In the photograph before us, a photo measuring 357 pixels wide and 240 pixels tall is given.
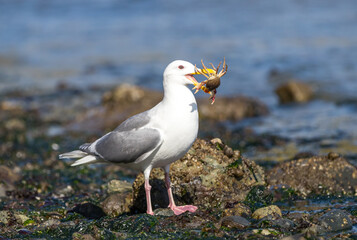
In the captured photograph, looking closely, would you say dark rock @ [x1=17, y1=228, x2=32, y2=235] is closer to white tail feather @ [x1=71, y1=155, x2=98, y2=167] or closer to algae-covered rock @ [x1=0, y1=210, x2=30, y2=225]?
algae-covered rock @ [x1=0, y1=210, x2=30, y2=225]

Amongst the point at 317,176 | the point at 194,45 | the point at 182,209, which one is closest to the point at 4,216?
the point at 182,209

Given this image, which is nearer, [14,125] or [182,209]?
[182,209]

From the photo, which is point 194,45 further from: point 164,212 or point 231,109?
point 164,212

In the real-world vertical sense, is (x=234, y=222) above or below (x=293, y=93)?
below

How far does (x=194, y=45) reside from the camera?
78.2ft

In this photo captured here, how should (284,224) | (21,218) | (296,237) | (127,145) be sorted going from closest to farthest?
1. (296,237)
2. (284,224)
3. (127,145)
4. (21,218)

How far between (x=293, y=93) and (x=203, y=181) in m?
9.23

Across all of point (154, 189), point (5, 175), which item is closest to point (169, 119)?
point (154, 189)

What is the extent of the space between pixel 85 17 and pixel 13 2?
7.75 m

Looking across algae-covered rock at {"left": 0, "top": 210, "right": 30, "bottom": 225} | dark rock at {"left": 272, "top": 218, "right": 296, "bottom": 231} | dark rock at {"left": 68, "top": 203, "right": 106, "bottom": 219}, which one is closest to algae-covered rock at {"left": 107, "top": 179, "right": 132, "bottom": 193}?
dark rock at {"left": 68, "top": 203, "right": 106, "bottom": 219}

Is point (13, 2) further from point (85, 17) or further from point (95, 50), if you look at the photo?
point (95, 50)

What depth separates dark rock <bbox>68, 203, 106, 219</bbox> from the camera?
285 inches

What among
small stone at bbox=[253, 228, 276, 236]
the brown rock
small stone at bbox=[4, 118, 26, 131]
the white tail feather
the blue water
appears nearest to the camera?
small stone at bbox=[253, 228, 276, 236]

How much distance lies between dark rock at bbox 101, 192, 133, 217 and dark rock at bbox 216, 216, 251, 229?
5.65 feet
